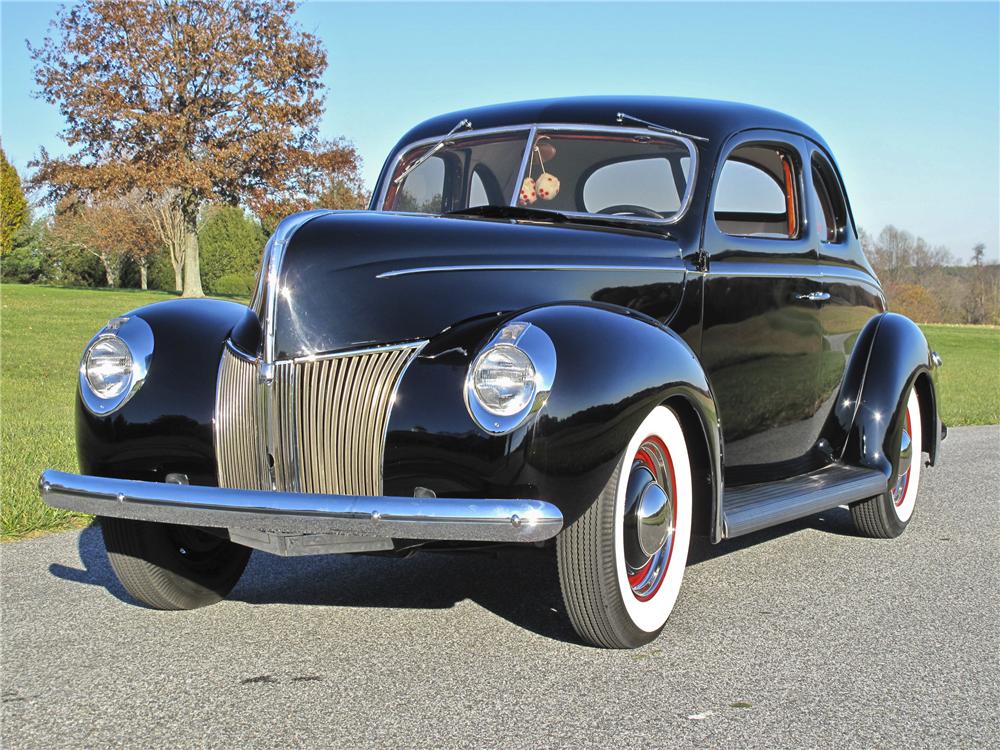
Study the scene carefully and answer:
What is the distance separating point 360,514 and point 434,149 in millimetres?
2787

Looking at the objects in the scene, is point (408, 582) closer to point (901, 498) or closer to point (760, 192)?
point (760, 192)

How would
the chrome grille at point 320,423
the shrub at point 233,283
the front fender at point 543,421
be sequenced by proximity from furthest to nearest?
1. the shrub at point 233,283
2. the chrome grille at point 320,423
3. the front fender at point 543,421

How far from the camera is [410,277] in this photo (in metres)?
3.69

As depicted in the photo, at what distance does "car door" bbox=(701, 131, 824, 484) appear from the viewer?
4.77 meters

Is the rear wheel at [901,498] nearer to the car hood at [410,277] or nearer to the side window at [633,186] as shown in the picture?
the side window at [633,186]

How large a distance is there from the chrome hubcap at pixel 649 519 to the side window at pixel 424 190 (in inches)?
83.2

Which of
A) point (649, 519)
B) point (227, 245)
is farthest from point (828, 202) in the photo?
point (227, 245)

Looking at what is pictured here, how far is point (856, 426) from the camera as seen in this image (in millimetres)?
5496

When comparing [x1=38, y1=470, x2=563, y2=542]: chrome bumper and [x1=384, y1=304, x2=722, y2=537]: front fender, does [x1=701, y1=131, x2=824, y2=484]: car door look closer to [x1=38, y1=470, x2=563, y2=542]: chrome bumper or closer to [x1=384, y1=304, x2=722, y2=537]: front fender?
[x1=384, y1=304, x2=722, y2=537]: front fender

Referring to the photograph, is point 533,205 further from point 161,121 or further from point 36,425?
point 161,121

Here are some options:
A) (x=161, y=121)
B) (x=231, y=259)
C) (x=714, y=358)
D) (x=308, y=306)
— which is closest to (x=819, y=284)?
(x=714, y=358)

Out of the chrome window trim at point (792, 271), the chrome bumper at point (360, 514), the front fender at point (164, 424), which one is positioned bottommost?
the chrome bumper at point (360, 514)

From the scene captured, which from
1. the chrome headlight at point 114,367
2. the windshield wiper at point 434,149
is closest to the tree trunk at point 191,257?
the windshield wiper at point 434,149

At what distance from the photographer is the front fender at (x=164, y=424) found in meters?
3.77
